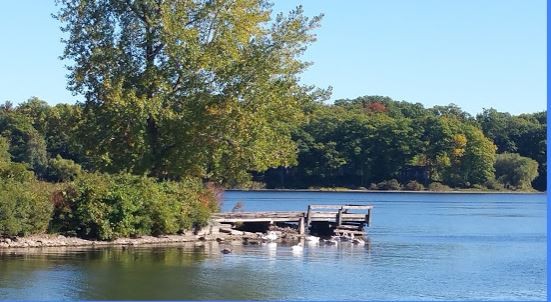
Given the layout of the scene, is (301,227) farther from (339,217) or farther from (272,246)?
(272,246)

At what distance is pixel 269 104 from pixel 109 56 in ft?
23.7

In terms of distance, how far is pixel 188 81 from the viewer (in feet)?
148

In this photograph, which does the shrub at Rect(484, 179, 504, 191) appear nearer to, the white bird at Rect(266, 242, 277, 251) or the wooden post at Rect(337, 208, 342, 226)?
the wooden post at Rect(337, 208, 342, 226)

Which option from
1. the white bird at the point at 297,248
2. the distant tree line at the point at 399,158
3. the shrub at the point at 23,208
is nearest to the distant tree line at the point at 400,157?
the distant tree line at the point at 399,158

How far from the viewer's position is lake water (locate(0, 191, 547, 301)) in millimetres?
30562

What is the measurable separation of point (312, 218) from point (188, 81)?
1109 centimetres

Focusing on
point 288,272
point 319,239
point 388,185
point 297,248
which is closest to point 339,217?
point 319,239

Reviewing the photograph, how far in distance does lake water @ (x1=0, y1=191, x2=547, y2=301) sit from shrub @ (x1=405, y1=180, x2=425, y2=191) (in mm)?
85084

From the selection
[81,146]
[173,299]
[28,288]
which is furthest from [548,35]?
[81,146]

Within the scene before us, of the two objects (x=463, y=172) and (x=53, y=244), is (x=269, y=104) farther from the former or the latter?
(x=463, y=172)

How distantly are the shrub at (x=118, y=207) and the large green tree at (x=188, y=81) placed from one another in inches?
79.2

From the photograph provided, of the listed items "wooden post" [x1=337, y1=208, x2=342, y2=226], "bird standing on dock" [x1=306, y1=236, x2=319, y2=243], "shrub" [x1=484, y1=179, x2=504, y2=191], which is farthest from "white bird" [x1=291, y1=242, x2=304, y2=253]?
"shrub" [x1=484, y1=179, x2=504, y2=191]

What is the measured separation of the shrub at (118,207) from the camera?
42.3m

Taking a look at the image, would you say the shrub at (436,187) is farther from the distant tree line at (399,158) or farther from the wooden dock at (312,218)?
the wooden dock at (312,218)
